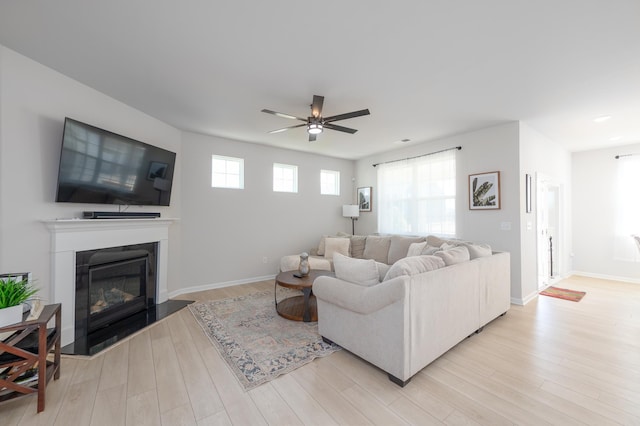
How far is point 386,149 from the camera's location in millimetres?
5582

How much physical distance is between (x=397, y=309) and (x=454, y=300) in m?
0.83

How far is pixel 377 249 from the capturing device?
509 cm

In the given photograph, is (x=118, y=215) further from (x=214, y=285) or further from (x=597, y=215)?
(x=597, y=215)

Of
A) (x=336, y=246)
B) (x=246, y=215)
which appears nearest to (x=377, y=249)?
(x=336, y=246)

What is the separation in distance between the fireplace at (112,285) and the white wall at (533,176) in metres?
5.39

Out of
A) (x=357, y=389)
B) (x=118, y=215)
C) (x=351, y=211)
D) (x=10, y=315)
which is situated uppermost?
(x=351, y=211)

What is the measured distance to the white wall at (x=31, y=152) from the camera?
7.25ft

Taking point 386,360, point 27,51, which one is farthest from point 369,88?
point 27,51

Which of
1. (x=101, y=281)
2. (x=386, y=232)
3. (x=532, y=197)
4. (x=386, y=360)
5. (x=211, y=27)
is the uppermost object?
(x=211, y=27)

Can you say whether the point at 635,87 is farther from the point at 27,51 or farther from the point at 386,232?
the point at 27,51

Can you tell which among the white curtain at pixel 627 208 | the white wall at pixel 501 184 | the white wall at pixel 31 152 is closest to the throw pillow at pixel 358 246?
the white wall at pixel 501 184

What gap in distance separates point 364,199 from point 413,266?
4.24m

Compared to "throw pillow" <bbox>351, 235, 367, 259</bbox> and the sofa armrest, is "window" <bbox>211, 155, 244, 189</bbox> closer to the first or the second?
"throw pillow" <bbox>351, 235, 367, 259</bbox>

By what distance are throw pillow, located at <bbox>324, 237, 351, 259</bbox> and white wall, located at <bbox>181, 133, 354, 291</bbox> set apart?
0.65 m
